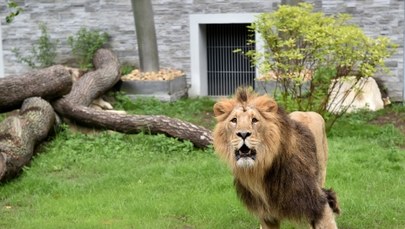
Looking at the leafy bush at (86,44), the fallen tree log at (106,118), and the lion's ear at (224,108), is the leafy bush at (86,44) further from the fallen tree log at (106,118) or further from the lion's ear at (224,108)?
the lion's ear at (224,108)

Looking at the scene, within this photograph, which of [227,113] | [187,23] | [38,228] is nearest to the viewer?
[227,113]

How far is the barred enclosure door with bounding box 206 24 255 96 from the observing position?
562 inches

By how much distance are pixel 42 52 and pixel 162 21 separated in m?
2.50

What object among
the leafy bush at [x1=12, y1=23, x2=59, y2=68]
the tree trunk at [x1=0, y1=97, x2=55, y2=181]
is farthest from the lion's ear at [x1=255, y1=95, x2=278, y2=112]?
the leafy bush at [x1=12, y1=23, x2=59, y2=68]

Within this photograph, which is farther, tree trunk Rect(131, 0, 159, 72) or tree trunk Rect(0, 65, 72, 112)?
tree trunk Rect(131, 0, 159, 72)

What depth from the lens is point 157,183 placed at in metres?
7.78

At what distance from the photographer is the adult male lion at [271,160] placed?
4.73m

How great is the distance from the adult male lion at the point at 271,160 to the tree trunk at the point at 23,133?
3522 millimetres

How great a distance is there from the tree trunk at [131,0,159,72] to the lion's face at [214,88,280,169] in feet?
27.8

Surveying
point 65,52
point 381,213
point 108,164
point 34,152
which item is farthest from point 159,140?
Answer: point 65,52

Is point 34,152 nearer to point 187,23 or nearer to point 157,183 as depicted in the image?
point 157,183

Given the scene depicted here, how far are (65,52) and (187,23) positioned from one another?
2622 millimetres

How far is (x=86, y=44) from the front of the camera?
14258 mm

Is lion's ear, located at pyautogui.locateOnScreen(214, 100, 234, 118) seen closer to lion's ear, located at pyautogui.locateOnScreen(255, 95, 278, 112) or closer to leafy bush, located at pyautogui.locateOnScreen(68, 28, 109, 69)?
lion's ear, located at pyautogui.locateOnScreen(255, 95, 278, 112)
